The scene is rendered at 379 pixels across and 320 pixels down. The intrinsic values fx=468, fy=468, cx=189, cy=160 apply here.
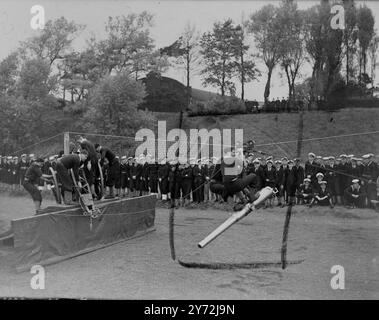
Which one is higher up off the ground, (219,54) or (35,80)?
(219,54)

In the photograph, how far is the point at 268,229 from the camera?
11242 mm

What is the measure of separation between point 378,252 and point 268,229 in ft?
9.80

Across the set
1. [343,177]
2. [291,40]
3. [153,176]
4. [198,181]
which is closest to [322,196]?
[343,177]

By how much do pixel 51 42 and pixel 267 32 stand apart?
26.2 feet

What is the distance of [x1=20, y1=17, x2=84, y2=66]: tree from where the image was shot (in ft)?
47.9

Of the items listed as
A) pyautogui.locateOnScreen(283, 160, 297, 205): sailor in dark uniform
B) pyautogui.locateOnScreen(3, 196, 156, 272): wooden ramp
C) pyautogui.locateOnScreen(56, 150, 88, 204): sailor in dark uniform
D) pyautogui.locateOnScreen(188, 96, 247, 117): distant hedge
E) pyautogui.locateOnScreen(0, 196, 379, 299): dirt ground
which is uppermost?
pyautogui.locateOnScreen(188, 96, 247, 117): distant hedge

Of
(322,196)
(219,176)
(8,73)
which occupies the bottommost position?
(322,196)

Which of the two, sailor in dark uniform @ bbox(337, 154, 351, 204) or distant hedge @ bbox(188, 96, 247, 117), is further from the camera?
distant hedge @ bbox(188, 96, 247, 117)

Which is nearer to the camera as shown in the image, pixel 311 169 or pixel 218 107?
pixel 311 169

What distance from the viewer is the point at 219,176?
8422mm

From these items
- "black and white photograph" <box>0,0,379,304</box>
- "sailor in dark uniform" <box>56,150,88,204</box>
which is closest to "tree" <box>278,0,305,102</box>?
"black and white photograph" <box>0,0,379,304</box>

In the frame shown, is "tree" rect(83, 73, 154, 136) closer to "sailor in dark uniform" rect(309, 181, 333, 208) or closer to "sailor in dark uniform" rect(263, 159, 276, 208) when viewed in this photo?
"sailor in dark uniform" rect(263, 159, 276, 208)

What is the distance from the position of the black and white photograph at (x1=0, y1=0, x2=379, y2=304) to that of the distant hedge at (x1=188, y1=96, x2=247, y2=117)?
8 cm

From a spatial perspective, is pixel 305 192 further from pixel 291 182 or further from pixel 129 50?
pixel 129 50
